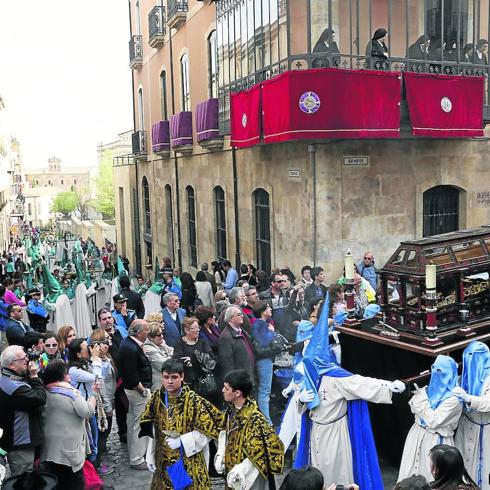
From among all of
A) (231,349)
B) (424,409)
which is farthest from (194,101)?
(424,409)

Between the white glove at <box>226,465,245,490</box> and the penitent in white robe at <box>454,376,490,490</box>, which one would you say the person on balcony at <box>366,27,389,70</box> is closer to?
the penitent in white robe at <box>454,376,490,490</box>

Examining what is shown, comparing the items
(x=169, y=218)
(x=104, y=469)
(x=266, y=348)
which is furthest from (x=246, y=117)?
(x=169, y=218)

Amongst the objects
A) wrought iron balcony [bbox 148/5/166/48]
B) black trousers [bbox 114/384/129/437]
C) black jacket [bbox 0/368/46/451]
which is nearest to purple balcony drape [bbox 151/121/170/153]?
wrought iron balcony [bbox 148/5/166/48]

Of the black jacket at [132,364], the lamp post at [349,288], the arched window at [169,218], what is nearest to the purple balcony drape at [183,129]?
the arched window at [169,218]

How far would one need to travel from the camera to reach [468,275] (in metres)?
6.84

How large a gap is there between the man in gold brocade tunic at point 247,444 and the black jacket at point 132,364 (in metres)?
2.10

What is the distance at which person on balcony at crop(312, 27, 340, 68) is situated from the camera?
36.1ft

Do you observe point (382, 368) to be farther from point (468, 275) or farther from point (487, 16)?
point (487, 16)

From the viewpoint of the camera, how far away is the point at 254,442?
4617 mm

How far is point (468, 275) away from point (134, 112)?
25.9 m

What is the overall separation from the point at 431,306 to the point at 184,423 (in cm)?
279

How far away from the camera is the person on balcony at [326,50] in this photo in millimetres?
10992

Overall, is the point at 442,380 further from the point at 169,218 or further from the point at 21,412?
the point at 169,218

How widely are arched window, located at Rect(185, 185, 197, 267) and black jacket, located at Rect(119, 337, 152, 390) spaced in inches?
576
